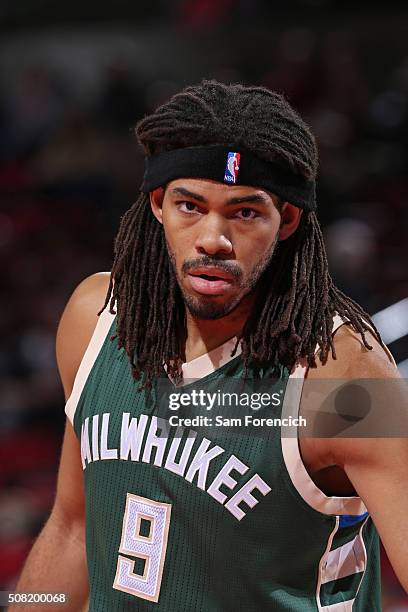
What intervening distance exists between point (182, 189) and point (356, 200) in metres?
4.60

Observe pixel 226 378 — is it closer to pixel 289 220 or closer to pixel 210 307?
pixel 210 307

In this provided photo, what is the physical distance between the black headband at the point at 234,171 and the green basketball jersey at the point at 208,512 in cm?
33

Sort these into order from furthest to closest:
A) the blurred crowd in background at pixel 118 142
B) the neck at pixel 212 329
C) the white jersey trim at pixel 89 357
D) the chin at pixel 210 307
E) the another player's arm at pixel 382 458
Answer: the blurred crowd in background at pixel 118 142, the white jersey trim at pixel 89 357, the neck at pixel 212 329, the chin at pixel 210 307, the another player's arm at pixel 382 458

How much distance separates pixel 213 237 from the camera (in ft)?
5.67

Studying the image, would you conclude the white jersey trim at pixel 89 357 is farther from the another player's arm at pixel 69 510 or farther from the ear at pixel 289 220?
the ear at pixel 289 220

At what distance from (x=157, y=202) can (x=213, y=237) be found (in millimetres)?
216

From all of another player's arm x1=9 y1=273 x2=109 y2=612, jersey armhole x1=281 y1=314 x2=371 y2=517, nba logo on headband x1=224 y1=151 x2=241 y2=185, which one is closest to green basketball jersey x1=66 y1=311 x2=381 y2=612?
jersey armhole x1=281 y1=314 x2=371 y2=517

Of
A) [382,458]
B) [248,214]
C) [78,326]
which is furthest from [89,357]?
[382,458]

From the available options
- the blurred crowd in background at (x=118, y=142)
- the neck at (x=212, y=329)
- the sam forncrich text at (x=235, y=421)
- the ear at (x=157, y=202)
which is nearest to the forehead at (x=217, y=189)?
the ear at (x=157, y=202)

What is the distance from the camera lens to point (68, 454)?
2223mm

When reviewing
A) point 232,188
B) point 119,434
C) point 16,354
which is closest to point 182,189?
point 232,188

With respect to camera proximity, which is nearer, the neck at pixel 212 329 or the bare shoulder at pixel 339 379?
the bare shoulder at pixel 339 379

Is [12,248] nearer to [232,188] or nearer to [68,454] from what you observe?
[68,454]

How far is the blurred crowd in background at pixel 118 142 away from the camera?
5.25 m
